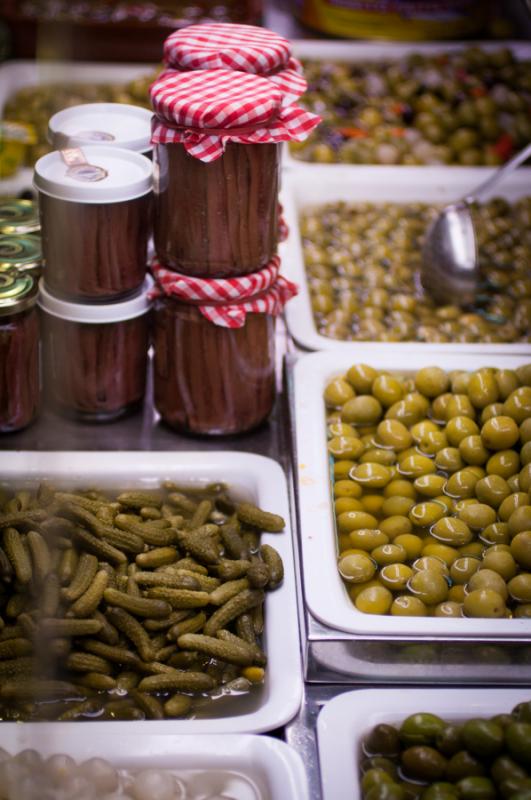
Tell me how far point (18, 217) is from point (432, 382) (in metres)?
0.91

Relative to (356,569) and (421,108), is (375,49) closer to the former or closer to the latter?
(421,108)

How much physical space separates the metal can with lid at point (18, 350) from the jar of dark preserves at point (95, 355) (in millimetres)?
44

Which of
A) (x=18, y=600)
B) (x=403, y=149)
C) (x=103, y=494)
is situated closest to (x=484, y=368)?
(x=103, y=494)

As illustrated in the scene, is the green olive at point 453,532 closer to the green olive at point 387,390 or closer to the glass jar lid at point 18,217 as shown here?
the green olive at point 387,390

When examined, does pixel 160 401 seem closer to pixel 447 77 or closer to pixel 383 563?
pixel 383 563

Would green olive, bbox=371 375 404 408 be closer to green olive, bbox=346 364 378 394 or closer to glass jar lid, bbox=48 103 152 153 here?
green olive, bbox=346 364 378 394

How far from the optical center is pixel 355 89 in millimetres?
3312

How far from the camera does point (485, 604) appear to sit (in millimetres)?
1514

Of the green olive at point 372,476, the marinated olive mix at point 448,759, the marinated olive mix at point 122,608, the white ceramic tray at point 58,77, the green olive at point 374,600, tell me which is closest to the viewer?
the marinated olive mix at point 448,759

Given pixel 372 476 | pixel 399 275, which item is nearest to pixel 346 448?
pixel 372 476

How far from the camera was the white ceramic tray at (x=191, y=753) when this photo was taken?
51.0 inches

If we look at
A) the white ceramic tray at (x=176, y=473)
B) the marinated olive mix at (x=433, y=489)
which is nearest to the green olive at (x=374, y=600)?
the marinated olive mix at (x=433, y=489)

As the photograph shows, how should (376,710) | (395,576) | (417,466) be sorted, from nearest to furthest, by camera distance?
(376,710)
(395,576)
(417,466)

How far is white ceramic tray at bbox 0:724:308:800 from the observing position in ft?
4.25
